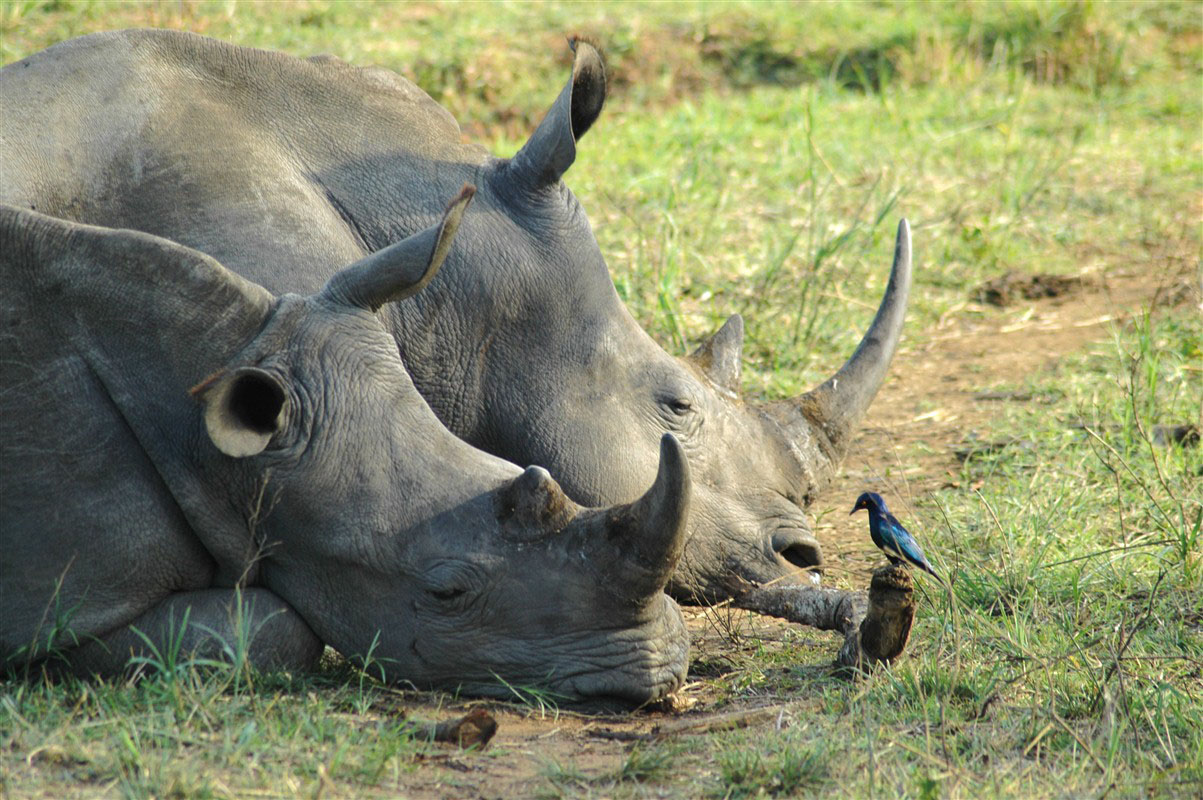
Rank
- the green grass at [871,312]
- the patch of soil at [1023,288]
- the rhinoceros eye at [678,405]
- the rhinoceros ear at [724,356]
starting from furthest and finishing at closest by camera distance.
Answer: the patch of soil at [1023,288]
the rhinoceros ear at [724,356]
the rhinoceros eye at [678,405]
the green grass at [871,312]

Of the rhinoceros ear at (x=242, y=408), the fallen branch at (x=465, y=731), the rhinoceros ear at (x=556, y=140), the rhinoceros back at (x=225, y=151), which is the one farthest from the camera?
the rhinoceros ear at (x=556, y=140)

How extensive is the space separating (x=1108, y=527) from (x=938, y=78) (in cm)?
596

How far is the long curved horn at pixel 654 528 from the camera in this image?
3453 mm

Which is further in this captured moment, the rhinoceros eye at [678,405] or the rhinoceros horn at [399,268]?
the rhinoceros eye at [678,405]

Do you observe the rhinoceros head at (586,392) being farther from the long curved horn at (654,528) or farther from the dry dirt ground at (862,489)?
the long curved horn at (654,528)

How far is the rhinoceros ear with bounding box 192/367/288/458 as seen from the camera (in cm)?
342

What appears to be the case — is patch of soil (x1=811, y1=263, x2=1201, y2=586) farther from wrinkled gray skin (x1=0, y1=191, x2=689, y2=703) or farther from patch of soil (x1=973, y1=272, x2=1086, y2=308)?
wrinkled gray skin (x1=0, y1=191, x2=689, y2=703)

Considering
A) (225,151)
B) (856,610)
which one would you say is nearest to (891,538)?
(856,610)

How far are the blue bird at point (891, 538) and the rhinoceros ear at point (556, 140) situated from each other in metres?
1.24

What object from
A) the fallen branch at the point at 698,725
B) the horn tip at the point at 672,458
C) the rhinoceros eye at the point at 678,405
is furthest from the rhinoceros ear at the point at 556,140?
the fallen branch at the point at 698,725

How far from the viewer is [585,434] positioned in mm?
4328

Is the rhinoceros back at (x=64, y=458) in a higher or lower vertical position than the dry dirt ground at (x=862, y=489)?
higher

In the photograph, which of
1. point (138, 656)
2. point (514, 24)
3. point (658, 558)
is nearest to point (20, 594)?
point (138, 656)

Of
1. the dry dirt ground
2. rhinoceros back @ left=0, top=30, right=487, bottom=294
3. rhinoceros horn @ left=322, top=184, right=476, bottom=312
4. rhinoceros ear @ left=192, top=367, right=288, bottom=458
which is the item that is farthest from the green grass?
rhinoceros back @ left=0, top=30, right=487, bottom=294
